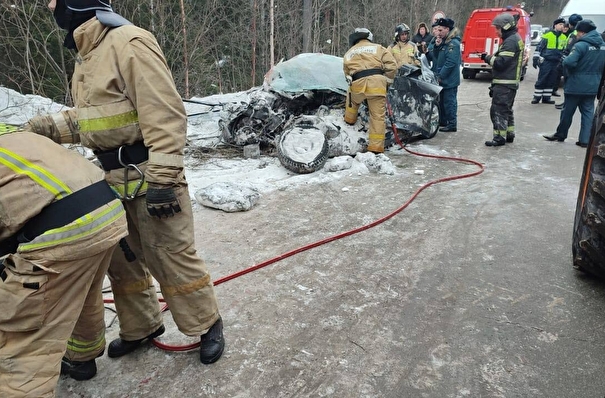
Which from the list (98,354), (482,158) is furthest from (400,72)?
(98,354)

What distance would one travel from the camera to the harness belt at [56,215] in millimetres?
1642

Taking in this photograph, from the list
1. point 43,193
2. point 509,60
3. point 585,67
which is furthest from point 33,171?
point 585,67

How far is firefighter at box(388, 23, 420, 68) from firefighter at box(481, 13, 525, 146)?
137 centimetres

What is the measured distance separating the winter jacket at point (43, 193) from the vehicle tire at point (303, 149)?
3.86 meters

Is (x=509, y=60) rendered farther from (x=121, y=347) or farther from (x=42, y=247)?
(x=42, y=247)

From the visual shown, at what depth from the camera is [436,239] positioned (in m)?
3.90

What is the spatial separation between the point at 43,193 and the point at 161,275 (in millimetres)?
818

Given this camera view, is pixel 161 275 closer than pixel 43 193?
No

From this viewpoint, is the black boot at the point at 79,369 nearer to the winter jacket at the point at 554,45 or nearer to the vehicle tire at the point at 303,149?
the vehicle tire at the point at 303,149

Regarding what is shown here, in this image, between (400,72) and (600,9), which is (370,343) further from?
(600,9)

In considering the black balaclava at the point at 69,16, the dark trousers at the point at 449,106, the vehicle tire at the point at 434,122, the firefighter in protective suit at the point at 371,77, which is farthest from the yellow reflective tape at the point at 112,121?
the dark trousers at the point at 449,106

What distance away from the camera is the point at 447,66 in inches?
306

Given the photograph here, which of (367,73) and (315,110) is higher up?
(367,73)

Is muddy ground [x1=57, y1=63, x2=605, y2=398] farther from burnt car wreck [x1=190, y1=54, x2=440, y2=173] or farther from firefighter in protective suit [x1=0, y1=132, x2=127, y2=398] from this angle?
burnt car wreck [x1=190, y1=54, x2=440, y2=173]
